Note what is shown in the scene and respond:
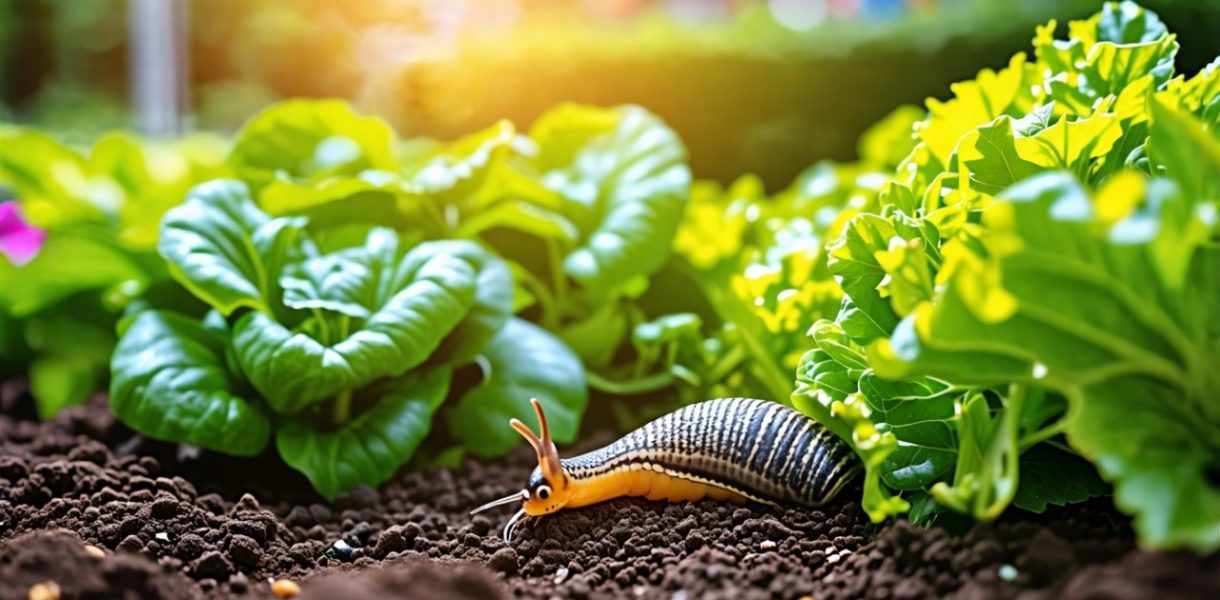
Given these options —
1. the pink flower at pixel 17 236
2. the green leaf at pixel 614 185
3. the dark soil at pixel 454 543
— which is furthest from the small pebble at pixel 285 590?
the pink flower at pixel 17 236

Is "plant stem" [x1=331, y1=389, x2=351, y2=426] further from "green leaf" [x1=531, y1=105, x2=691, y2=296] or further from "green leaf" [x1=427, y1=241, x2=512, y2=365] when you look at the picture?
"green leaf" [x1=531, y1=105, x2=691, y2=296]

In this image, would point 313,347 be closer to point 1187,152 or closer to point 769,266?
point 769,266

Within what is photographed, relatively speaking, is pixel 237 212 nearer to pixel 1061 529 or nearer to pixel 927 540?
pixel 927 540

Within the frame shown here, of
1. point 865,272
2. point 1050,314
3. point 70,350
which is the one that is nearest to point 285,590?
point 865,272

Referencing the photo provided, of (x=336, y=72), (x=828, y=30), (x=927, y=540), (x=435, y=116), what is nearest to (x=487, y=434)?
(x=927, y=540)

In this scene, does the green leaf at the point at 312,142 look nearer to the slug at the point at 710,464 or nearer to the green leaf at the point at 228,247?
the green leaf at the point at 228,247

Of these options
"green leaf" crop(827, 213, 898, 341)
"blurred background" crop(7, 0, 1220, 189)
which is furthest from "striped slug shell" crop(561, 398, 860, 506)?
"blurred background" crop(7, 0, 1220, 189)
